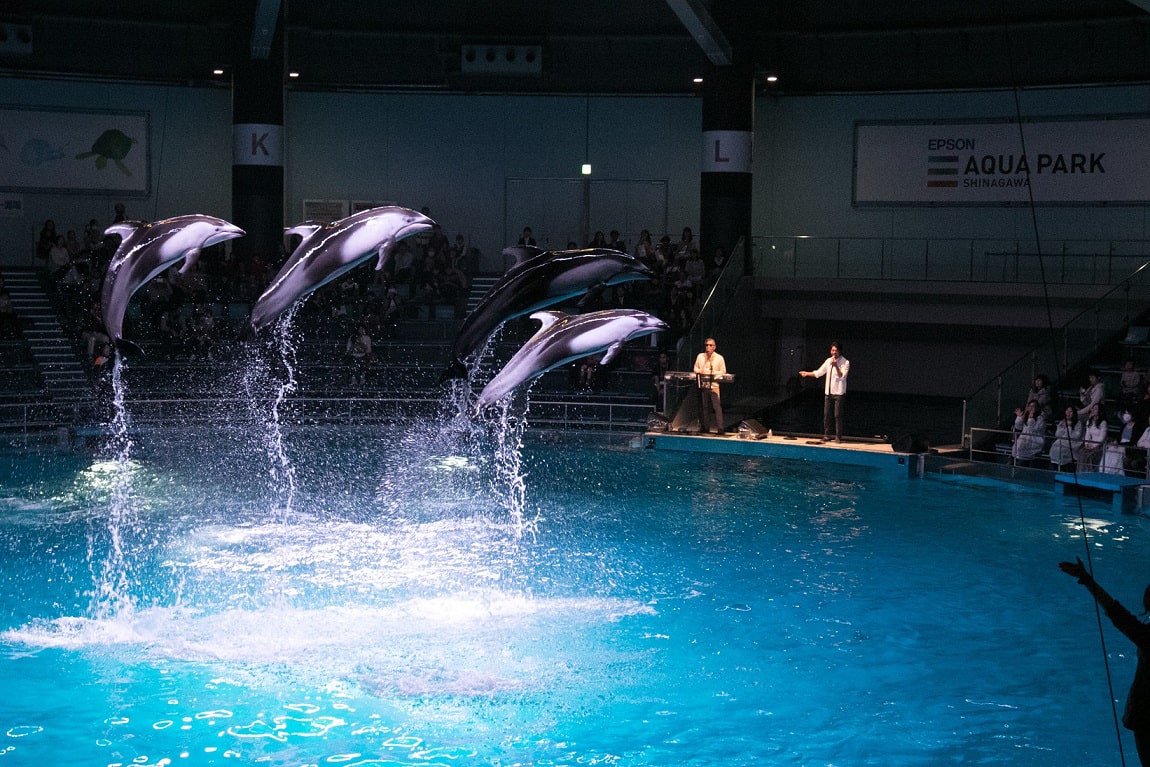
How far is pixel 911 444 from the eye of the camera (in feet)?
49.4

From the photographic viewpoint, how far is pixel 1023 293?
18484 millimetres

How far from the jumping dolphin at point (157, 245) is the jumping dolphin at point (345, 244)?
0.41 meters

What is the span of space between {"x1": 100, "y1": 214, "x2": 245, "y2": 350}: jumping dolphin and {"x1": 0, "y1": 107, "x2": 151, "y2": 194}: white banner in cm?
1455

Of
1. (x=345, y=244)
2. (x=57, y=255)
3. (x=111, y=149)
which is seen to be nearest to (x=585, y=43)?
(x=111, y=149)

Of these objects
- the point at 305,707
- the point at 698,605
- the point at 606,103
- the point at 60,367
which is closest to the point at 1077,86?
the point at 606,103

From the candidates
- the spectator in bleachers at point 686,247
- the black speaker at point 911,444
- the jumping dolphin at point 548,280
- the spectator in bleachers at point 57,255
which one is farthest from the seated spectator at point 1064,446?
the spectator in bleachers at point 57,255

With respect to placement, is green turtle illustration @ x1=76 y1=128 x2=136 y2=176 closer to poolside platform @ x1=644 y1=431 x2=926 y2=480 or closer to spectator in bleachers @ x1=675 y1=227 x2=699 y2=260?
spectator in bleachers @ x1=675 y1=227 x2=699 y2=260

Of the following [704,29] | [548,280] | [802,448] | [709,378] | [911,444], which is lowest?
[802,448]

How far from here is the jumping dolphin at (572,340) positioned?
324 inches

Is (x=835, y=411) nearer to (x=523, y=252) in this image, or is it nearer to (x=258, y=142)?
(x=523, y=252)

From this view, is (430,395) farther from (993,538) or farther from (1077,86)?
(1077,86)

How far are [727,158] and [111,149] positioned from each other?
33.6ft

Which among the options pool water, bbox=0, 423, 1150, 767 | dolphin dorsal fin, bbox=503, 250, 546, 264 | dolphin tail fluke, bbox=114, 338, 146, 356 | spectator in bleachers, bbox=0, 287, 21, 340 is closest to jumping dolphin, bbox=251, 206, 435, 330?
dolphin dorsal fin, bbox=503, 250, 546, 264

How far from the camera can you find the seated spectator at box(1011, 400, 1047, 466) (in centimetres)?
1419
